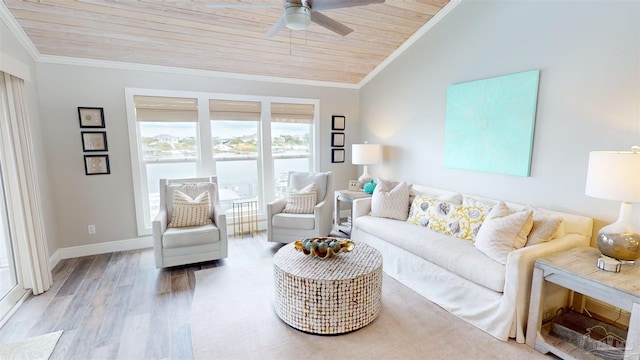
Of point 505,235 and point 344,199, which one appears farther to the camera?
point 344,199

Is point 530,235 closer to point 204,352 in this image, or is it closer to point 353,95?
point 204,352

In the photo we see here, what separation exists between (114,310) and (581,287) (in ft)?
11.5

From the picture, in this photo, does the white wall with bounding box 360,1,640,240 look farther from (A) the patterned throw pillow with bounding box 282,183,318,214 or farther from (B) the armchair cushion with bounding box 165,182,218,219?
(B) the armchair cushion with bounding box 165,182,218,219

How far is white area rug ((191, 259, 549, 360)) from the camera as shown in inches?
81.6

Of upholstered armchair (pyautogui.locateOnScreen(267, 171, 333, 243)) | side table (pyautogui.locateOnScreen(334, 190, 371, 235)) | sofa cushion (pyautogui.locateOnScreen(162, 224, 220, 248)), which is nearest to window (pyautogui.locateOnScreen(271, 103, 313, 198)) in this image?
upholstered armchair (pyautogui.locateOnScreen(267, 171, 333, 243))

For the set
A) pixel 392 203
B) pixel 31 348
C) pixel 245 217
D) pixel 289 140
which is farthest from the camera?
pixel 289 140

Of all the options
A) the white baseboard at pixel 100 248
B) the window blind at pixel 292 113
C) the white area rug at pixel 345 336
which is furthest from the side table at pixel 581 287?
the white baseboard at pixel 100 248

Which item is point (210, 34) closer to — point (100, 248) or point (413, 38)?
point (413, 38)

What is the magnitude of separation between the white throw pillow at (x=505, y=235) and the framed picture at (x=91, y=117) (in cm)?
437

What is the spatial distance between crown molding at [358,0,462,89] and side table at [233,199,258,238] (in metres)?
2.76

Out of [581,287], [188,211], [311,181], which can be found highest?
[311,181]

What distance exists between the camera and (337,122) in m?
5.21

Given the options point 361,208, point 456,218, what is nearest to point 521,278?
point 456,218

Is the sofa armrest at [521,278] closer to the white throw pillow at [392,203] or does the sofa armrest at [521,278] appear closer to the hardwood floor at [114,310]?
the white throw pillow at [392,203]
